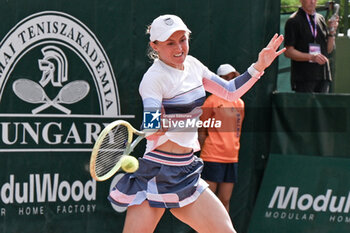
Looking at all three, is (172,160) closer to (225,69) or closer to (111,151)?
(111,151)

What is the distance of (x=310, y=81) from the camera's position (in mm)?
6379

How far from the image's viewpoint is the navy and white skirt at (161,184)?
13.3 feet

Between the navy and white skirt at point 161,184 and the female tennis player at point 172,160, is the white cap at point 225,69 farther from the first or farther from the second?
the navy and white skirt at point 161,184

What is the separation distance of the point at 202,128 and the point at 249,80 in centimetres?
176

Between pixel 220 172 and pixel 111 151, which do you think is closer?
pixel 111 151

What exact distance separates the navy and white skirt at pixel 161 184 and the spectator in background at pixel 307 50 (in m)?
2.49

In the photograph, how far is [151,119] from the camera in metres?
3.82

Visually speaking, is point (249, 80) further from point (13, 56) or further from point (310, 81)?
point (310, 81)

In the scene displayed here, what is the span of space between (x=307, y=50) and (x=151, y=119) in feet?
9.53

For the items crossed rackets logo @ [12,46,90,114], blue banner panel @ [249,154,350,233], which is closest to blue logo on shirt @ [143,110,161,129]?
crossed rackets logo @ [12,46,90,114]

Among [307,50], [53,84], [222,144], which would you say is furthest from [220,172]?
[53,84]

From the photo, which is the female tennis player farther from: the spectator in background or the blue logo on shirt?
the spectator in background

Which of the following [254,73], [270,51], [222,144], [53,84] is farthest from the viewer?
[222,144]

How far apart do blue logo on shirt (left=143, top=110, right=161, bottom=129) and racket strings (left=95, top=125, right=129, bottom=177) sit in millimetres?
211
